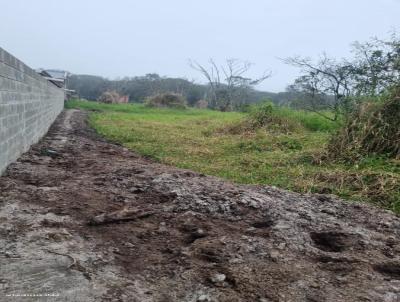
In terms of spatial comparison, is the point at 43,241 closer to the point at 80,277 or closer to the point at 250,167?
the point at 80,277

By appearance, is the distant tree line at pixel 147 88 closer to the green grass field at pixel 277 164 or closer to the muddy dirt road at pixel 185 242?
the green grass field at pixel 277 164

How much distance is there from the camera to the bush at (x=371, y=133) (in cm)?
669

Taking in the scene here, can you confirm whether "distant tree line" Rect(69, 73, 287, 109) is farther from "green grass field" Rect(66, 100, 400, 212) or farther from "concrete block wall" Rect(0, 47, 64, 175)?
"concrete block wall" Rect(0, 47, 64, 175)

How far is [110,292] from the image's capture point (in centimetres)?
240

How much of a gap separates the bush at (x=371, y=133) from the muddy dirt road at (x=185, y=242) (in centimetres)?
255

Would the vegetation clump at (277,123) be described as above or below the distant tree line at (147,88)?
below

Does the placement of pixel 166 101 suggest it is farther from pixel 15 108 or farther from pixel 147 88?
pixel 15 108

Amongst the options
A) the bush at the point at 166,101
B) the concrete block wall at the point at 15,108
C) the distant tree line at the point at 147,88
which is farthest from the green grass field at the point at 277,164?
the distant tree line at the point at 147,88

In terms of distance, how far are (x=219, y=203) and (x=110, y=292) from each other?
1835 mm

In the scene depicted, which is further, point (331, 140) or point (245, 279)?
point (331, 140)

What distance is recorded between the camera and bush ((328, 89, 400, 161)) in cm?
669

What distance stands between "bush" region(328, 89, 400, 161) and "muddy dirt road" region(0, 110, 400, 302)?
255 cm

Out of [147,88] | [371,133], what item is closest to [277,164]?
[371,133]

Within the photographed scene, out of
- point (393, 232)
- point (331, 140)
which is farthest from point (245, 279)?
point (331, 140)
